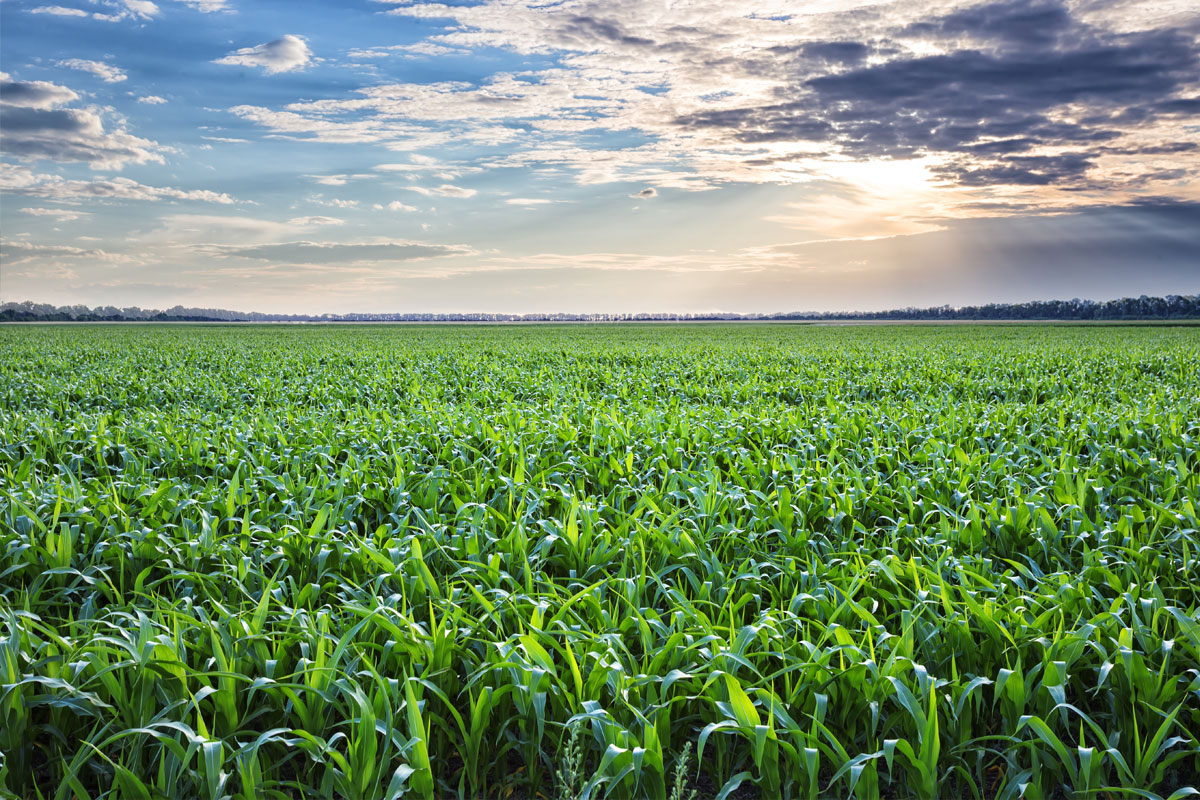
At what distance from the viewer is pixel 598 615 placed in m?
4.14

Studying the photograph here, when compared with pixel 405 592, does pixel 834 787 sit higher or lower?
lower

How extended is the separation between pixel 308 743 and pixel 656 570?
8.79 feet

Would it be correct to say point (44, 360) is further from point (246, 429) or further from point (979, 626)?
point (979, 626)

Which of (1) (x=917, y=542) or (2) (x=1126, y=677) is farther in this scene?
(1) (x=917, y=542)

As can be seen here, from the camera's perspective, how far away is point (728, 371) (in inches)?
805

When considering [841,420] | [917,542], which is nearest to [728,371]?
[841,420]

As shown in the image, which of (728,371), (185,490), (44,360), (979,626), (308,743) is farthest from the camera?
(44,360)

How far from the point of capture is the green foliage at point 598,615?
3.21m

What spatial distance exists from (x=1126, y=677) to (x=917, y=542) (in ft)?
6.81

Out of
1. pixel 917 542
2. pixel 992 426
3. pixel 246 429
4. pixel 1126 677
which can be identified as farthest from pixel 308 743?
pixel 992 426

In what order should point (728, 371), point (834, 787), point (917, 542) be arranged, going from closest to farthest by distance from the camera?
point (834, 787) < point (917, 542) < point (728, 371)

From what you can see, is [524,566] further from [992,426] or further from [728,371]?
[728,371]

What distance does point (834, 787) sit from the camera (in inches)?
134

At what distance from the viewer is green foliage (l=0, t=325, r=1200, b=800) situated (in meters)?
3.21
